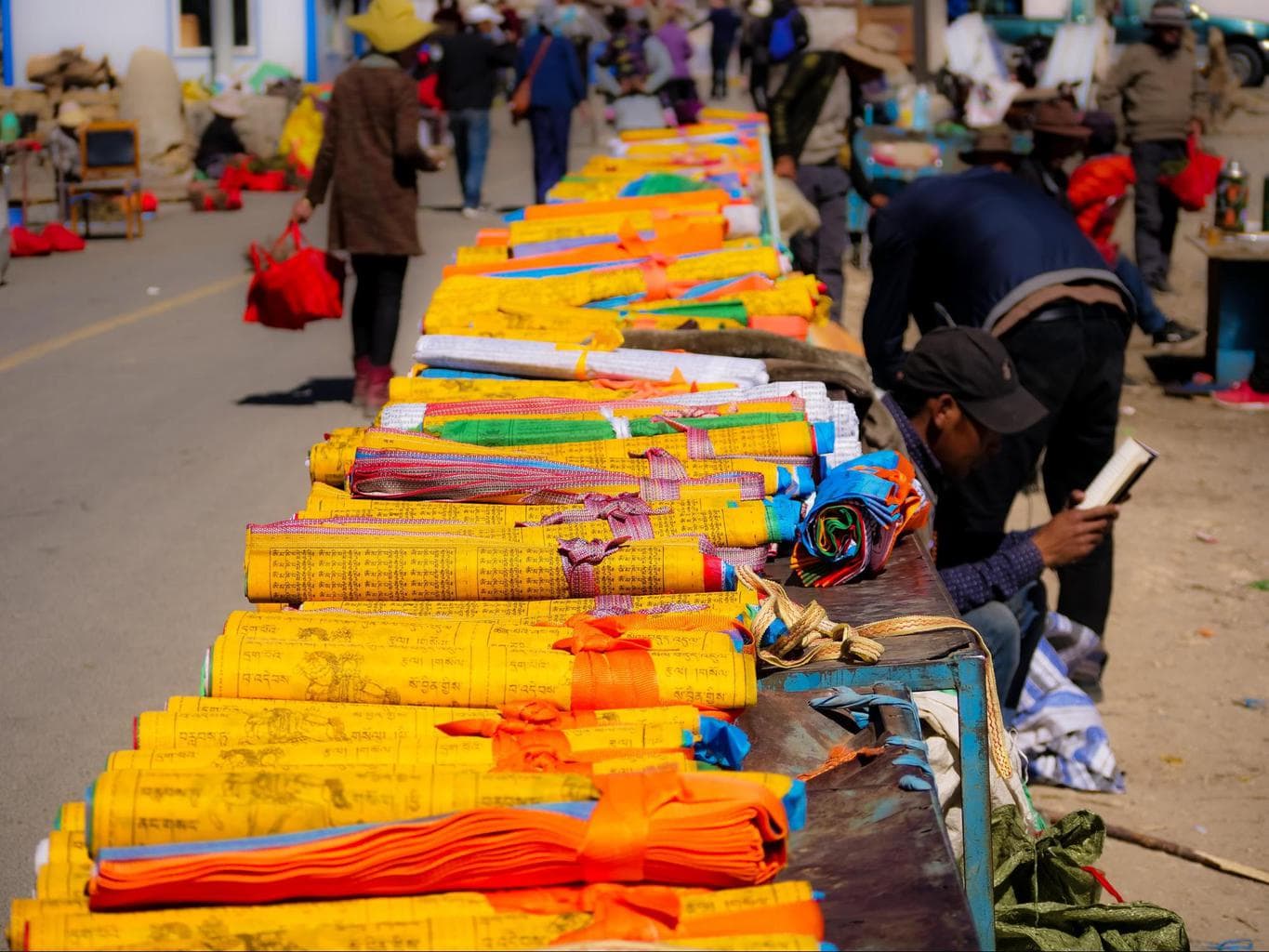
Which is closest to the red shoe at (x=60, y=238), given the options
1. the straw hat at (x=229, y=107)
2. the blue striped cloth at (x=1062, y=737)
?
the straw hat at (x=229, y=107)

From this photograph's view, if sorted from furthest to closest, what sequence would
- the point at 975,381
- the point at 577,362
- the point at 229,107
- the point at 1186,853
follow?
1. the point at 229,107
2. the point at 1186,853
3. the point at 577,362
4. the point at 975,381

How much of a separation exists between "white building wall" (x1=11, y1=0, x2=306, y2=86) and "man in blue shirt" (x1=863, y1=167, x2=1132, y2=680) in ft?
69.6

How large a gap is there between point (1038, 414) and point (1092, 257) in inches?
51.3

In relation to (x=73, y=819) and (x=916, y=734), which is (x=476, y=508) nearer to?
(x=916, y=734)

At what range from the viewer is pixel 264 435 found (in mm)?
8305

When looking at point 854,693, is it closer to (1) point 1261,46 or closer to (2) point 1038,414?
(2) point 1038,414

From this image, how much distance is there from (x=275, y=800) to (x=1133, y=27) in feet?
80.5

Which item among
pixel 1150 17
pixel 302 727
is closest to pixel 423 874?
pixel 302 727

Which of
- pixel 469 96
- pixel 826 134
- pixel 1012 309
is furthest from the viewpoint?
pixel 469 96

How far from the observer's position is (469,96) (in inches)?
683

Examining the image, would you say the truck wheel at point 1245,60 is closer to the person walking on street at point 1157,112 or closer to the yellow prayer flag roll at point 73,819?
the person walking on street at point 1157,112

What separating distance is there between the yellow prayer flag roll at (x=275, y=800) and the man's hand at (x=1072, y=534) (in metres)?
2.41

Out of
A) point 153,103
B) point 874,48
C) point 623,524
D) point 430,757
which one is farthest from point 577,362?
point 153,103

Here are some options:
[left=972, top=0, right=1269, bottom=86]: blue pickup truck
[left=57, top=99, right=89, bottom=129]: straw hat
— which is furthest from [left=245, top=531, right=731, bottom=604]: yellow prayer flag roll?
[left=972, top=0, right=1269, bottom=86]: blue pickup truck
